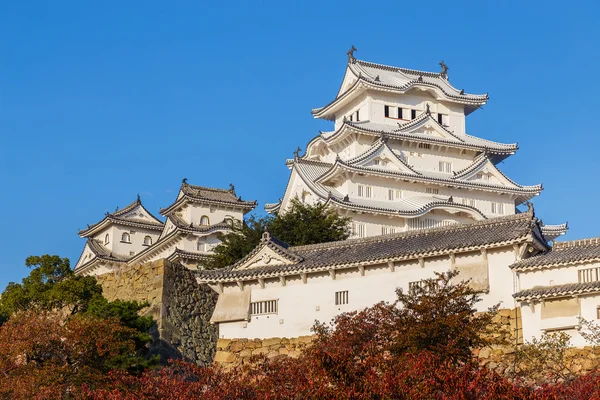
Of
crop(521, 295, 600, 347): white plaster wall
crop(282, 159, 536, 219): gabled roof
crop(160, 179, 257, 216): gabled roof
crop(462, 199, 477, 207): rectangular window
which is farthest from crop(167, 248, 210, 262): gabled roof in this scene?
crop(521, 295, 600, 347): white plaster wall

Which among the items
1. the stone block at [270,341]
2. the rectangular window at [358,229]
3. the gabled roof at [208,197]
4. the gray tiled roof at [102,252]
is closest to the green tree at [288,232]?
the rectangular window at [358,229]

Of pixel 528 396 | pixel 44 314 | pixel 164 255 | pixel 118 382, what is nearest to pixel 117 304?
pixel 44 314

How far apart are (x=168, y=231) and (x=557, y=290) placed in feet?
109

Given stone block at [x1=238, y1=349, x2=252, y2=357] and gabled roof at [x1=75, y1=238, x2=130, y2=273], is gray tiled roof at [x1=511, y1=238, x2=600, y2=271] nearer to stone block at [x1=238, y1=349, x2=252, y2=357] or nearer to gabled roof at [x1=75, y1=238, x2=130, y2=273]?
stone block at [x1=238, y1=349, x2=252, y2=357]

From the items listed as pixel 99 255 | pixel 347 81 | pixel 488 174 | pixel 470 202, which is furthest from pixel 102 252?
pixel 488 174

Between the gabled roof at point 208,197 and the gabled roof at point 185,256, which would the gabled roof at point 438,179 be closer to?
the gabled roof at point 208,197

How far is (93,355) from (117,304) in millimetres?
4655

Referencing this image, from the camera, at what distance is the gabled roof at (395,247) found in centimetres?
3162

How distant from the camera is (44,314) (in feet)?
105

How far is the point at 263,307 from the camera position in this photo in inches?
1363

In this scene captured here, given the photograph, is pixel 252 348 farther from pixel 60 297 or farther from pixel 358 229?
pixel 358 229

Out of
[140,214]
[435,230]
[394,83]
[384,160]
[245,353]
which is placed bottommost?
[245,353]

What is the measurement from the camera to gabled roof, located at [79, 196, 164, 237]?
6419 cm

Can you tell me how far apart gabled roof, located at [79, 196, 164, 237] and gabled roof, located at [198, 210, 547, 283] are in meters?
29.7
